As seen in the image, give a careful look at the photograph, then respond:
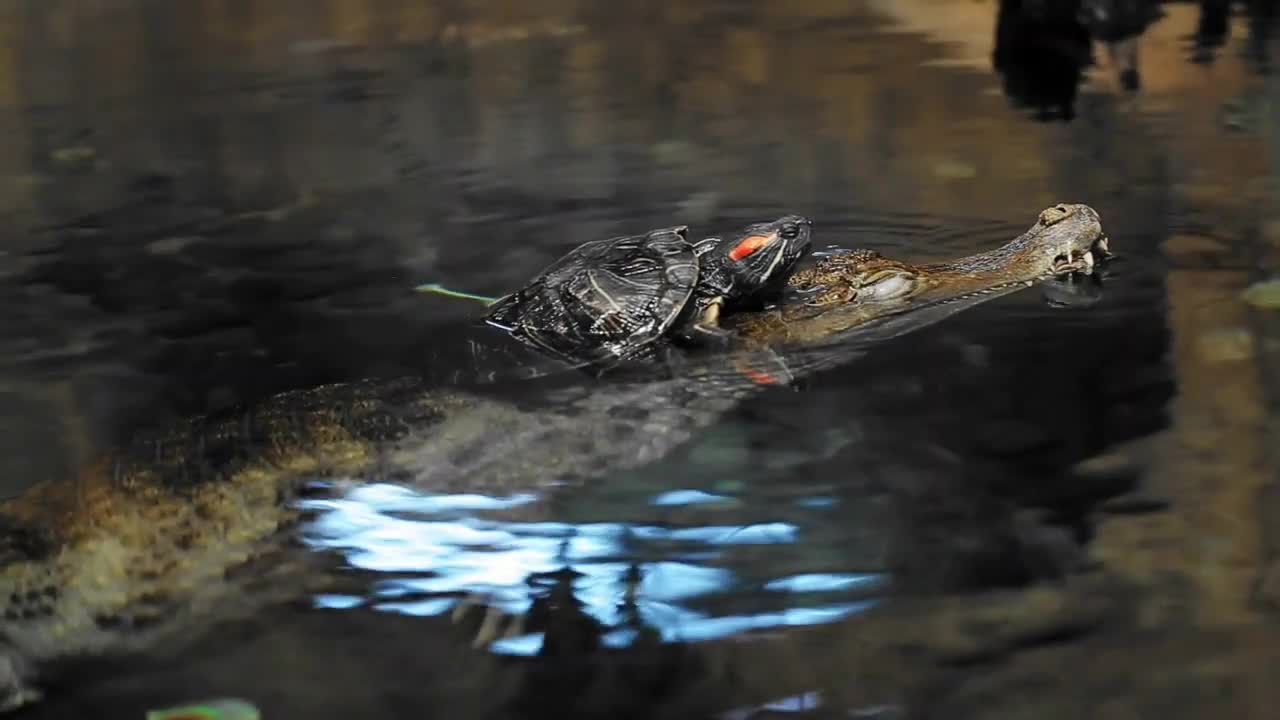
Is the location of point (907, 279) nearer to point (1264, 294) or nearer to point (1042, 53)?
point (1264, 294)

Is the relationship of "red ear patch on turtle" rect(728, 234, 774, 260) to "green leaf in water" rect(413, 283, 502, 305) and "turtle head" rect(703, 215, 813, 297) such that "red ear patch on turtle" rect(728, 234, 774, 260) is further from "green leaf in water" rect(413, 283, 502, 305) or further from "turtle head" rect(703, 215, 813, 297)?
"green leaf in water" rect(413, 283, 502, 305)

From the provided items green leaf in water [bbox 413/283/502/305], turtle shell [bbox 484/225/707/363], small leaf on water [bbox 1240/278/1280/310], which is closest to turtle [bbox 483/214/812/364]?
turtle shell [bbox 484/225/707/363]

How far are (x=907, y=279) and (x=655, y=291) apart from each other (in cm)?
76

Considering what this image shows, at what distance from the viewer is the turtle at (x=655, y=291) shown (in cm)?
364

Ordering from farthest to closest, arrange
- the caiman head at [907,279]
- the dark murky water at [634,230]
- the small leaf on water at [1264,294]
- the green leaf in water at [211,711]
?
the caiman head at [907,279] → the small leaf on water at [1264,294] → the dark murky water at [634,230] → the green leaf in water at [211,711]

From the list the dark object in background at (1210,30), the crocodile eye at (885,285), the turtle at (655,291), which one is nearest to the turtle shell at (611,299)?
the turtle at (655,291)

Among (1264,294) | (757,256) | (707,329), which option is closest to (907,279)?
(757,256)

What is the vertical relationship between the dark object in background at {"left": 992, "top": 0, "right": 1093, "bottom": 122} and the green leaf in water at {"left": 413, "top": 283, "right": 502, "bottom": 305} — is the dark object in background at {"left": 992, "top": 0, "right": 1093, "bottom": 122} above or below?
above

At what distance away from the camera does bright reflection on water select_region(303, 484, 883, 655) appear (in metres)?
2.30

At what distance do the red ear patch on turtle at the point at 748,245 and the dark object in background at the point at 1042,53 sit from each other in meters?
2.96

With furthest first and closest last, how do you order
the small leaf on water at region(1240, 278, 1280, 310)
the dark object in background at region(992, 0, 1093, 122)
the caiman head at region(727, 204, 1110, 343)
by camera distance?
1. the dark object in background at region(992, 0, 1093, 122)
2. the caiman head at region(727, 204, 1110, 343)
3. the small leaf on water at region(1240, 278, 1280, 310)

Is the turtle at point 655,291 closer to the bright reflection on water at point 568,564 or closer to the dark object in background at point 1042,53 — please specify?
the bright reflection on water at point 568,564

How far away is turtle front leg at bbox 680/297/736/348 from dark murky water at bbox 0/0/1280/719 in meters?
0.42

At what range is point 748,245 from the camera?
12.3ft
